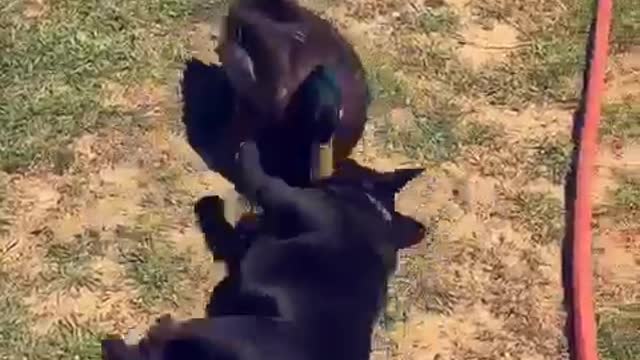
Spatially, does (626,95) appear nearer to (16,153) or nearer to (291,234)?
(291,234)

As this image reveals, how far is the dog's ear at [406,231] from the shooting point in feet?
20.3

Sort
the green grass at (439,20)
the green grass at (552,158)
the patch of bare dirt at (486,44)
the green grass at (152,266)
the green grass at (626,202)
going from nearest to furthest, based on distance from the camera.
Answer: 1. the green grass at (152,266)
2. the green grass at (626,202)
3. the green grass at (552,158)
4. the patch of bare dirt at (486,44)
5. the green grass at (439,20)

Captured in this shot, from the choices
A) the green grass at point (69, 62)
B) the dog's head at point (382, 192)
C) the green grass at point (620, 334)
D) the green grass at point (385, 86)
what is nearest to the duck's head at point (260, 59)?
the dog's head at point (382, 192)

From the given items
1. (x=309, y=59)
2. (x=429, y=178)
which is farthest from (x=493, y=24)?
(x=309, y=59)

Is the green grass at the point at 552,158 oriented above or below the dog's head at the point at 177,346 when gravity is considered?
above

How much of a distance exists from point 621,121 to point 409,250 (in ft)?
4.82

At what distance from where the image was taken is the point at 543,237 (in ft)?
21.4

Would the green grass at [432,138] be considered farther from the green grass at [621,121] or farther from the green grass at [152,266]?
the green grass at [152,266]

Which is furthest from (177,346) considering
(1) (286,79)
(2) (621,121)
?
(2) (621,121)

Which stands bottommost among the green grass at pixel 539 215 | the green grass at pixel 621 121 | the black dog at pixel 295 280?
the black dog at pixel 295 280

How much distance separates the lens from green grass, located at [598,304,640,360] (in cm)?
611

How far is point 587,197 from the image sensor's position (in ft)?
21.7

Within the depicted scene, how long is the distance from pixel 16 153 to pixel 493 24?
259cm

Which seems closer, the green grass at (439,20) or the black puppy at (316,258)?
the black puppy at (316,258)
